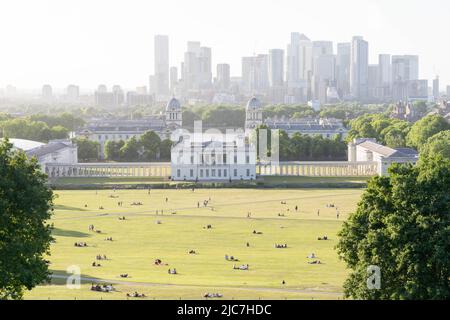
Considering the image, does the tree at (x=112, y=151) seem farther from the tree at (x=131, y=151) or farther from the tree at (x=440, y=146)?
the tree at (x=440, y=146)

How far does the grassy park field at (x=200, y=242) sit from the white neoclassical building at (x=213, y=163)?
1135 cm

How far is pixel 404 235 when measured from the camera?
80.6 feet

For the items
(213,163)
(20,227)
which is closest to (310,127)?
(213,163)

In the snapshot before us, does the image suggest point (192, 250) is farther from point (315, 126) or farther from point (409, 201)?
point (315, 126)

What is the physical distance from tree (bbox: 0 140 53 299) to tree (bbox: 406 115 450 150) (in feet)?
240

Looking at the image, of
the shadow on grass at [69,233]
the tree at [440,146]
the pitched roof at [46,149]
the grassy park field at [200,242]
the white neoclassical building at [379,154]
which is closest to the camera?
the grassy park field at [200,242]

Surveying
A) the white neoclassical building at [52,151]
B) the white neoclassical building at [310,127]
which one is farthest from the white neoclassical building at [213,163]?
the white neoclassical building at [310,127]

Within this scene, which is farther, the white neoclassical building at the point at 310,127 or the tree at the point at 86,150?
the white neoclassical building at the point at 310,127

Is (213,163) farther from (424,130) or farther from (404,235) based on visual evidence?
(404,235)

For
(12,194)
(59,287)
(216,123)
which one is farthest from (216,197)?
(216,123)

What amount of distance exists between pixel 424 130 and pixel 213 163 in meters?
28.8

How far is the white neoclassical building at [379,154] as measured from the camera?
277ft

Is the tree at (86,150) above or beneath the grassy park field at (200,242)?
above

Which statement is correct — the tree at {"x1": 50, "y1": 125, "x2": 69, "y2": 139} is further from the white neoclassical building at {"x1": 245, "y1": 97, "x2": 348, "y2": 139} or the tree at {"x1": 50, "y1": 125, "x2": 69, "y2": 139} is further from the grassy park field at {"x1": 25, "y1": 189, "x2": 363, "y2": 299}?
the grassy park field at {"x1": 25, "y1": 189, "x2": 363, "y2": 299}
